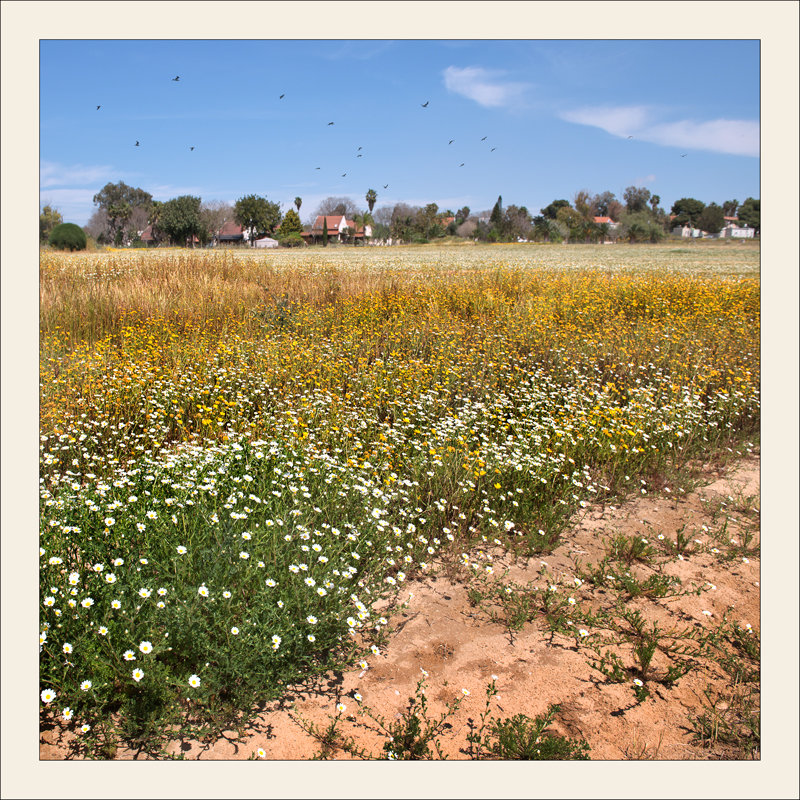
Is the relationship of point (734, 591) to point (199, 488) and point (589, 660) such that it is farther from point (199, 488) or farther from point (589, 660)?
point (199, 488)

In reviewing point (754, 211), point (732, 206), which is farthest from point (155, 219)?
point (754, 211)

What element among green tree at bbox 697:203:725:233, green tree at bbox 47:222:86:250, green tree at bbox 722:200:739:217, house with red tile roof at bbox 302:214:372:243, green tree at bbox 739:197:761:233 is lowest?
green tree at bbox 739:197:761:233

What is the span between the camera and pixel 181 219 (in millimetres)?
51469

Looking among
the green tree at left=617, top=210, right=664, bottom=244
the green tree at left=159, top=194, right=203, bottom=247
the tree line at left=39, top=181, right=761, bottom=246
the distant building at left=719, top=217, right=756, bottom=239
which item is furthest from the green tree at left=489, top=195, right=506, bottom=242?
the distant building at left=719, top=217, right=756, bottom=239

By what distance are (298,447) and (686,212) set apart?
67.4 meters

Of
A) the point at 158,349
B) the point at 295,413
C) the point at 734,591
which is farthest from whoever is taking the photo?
the point at 158,349

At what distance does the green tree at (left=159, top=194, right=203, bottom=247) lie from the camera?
51312mm

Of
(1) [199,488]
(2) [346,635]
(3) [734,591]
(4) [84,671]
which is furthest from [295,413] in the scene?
(3) [734,591]

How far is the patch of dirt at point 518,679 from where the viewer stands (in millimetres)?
2387

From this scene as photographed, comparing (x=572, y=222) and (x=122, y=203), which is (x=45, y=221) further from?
(x=572, y=222)

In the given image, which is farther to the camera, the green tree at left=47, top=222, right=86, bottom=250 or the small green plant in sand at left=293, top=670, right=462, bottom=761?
the green tree at left=47, top=222, right=86, bottom=250

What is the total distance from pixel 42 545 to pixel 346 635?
1.52 m

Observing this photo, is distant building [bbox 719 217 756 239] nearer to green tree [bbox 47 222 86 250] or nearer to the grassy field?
the grassy field

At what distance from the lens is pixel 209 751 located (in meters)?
2.24
